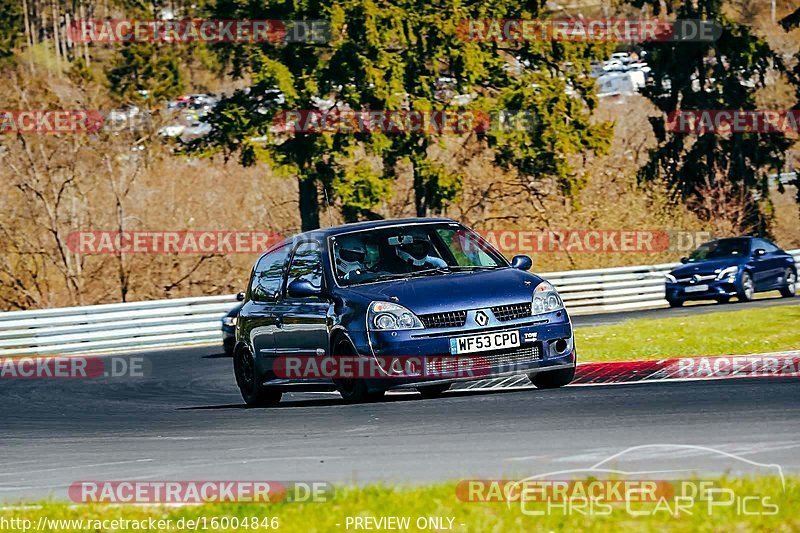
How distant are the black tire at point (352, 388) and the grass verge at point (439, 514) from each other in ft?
15.4

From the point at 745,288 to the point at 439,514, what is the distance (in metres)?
24.6

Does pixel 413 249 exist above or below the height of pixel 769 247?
above

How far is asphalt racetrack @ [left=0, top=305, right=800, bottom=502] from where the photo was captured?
7922 mm

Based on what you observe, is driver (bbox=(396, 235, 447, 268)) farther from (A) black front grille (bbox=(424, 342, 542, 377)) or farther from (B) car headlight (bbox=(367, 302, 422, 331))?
(A) black front grille (bbox=(424, 342, 542, 377))

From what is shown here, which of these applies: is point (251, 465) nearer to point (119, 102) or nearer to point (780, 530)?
point (780, 530)

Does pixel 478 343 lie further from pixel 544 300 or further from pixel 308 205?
pixel 308 205

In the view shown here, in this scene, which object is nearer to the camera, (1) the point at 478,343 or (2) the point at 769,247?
(1) the point at 478,343

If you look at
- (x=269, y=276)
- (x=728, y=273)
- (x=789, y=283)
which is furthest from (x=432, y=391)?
(x=789, y=283)

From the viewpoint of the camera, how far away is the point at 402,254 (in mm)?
12641

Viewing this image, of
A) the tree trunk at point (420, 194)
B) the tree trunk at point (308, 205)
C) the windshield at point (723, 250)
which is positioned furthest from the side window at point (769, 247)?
the tree trunk at point (308, 205)

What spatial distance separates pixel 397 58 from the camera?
36906 millimetres

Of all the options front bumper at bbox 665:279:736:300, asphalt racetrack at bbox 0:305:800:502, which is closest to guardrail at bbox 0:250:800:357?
front bumper at bbox 665:279:736:300

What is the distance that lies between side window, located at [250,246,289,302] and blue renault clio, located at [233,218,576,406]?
2cm

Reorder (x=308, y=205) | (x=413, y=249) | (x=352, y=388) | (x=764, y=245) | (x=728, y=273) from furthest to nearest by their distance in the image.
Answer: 1. (x=308, y=205)
2. (x=764, y=245)
3. (x=728, y=273)
4. (x=413, y=249)
5. (x=352, y=388)
